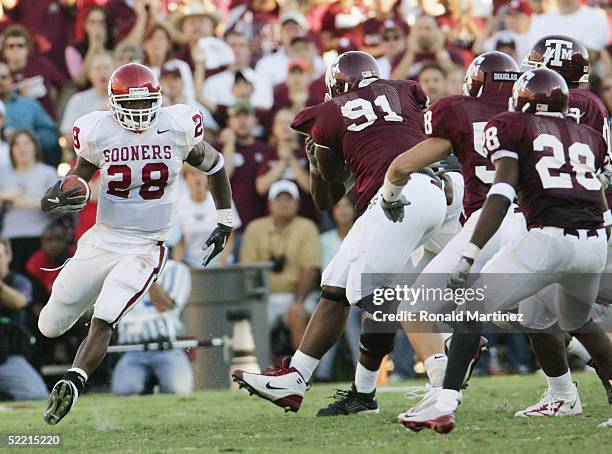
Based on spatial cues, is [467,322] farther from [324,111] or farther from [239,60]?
[239,60]

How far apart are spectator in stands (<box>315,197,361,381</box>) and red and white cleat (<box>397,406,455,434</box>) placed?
4.79m

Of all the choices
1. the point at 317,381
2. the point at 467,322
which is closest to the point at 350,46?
the point at 317,381

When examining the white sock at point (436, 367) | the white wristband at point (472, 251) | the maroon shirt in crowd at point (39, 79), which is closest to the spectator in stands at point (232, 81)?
the maroon shirt in crowd at point (39, 79)

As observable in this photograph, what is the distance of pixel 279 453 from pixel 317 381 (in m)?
5.09

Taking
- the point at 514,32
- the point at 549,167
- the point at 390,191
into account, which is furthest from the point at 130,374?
the point at 514,32

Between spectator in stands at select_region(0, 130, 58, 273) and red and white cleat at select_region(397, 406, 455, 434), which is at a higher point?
spectator in stands at select_region(0, 130, 58, 273)

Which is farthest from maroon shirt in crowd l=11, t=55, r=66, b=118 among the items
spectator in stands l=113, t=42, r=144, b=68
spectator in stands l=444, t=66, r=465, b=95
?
spectator in stands l=444, t=66, r=465, b=95

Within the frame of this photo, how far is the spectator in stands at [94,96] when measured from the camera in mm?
10680

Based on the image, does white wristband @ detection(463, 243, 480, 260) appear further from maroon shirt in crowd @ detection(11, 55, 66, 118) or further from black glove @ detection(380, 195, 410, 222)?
maroon shirt in crowd @ detection(11, 55, 66, 118)

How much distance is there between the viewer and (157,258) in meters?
6.83

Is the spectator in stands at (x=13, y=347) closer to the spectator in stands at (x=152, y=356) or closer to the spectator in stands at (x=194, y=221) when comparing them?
the spectator in stands at (x=152, y=356)

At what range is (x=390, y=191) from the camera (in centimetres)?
586

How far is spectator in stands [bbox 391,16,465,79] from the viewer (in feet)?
36.7

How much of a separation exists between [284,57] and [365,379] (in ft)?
18.5
